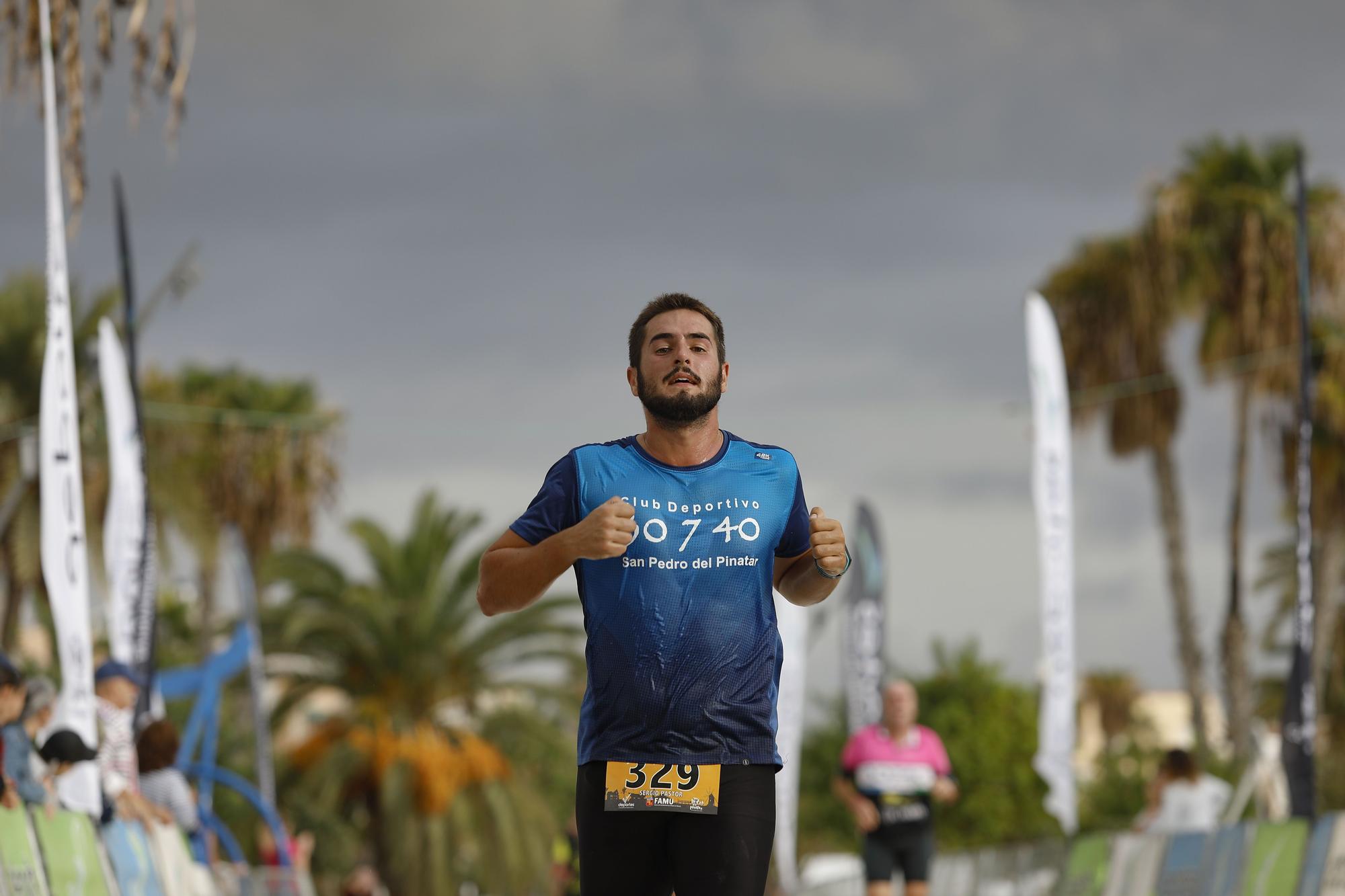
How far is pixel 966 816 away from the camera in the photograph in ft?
151

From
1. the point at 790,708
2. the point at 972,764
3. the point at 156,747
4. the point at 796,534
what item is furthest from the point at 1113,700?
the point at 796,534

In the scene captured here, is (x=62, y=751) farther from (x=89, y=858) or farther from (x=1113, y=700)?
(x=1113, y=700)

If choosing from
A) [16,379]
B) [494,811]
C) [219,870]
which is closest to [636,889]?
[219,870]

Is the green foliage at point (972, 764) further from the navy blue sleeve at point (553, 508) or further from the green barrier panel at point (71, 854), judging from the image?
the navy blue sleeve at point (553, 508)

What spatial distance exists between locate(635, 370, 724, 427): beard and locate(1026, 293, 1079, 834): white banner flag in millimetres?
11731

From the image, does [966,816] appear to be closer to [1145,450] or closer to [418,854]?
[1145,450]

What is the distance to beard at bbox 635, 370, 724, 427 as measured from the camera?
4.10 metres

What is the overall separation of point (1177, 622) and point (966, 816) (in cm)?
1619

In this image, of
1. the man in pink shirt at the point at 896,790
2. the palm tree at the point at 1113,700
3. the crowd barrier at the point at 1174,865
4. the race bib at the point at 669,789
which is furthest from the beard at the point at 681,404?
the palm tree at the point at 1113,700

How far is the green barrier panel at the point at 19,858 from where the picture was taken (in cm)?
690

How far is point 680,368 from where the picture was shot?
4.10 metres

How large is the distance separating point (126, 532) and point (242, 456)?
24.8 m

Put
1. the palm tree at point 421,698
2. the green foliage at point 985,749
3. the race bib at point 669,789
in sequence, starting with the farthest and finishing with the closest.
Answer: the green foliage at point 985,749
the palm tree at point 421,698
the race bib at point 669,789

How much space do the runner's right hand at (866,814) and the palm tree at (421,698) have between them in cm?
1733
